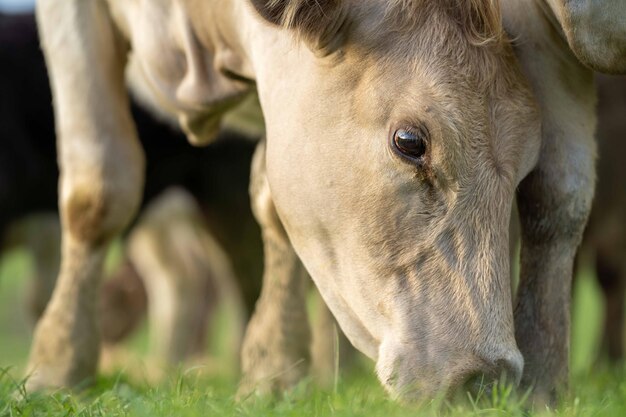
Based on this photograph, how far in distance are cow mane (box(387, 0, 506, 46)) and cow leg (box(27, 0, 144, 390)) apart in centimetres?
200

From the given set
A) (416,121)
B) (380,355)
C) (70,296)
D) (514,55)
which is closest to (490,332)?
(380,355)

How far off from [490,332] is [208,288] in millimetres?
7572

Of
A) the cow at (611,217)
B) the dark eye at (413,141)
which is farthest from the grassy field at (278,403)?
the cow at (611,217)

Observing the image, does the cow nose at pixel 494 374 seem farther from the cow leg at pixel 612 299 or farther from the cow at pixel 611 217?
the cow leg at pixel 612 299

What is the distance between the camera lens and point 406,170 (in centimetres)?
388

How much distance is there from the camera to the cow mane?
4.01 meters

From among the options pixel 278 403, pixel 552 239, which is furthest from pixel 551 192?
pixel 278 403

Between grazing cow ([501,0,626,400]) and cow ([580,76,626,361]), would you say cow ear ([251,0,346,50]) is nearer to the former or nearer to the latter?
grazing cow ([501,0,626,400])

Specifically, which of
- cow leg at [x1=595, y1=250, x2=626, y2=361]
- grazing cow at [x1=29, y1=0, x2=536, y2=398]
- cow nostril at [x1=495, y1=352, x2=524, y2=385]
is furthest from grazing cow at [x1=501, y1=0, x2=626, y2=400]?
cow leg at [x1=595, y1=250, x2=626, y2=361]

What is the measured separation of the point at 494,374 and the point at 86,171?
2.58 meters

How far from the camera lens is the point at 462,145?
3.84 metres

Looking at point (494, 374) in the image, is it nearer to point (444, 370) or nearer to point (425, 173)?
point (444, 370)

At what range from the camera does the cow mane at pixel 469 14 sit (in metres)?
4.01

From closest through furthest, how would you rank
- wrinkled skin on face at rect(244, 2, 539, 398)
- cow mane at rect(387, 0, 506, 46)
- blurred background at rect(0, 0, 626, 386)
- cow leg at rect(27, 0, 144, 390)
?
1. wrinkled skin on face at rect(244, 2, 539, 398)
2. cow mane at rect(387, 0, 506, 46)
3. cow leg at rect(27, 0, 144, 390)
4. blurred background at rect(0, 0, 626, 386)
